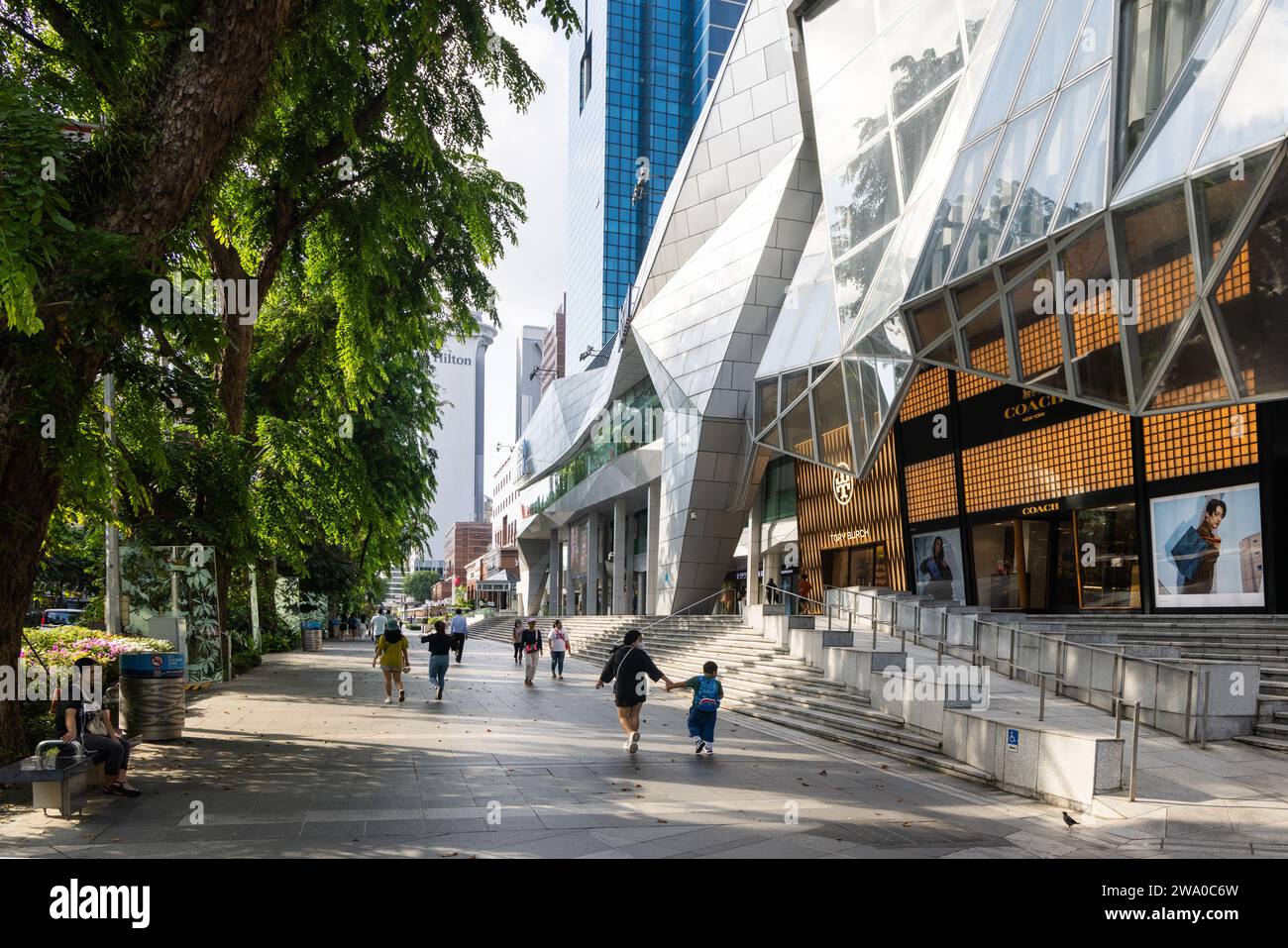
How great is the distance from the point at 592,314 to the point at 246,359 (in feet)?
283

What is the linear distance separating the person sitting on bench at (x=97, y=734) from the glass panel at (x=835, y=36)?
22364 mm

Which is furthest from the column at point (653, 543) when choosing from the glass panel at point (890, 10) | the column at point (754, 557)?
the glass panel at point (890, 10)

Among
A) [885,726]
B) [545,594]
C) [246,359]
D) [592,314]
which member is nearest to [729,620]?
[885,726]

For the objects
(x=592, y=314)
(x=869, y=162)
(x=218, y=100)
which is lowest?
(x=218, y=100)

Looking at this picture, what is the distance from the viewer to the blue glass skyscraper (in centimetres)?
9800

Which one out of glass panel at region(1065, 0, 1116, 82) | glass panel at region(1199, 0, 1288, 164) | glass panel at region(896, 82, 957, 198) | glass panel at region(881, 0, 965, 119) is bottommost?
glass panel at region(1199, 0, 1288, 164)

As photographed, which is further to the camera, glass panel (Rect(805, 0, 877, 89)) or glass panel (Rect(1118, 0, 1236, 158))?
glass panel (Rect(805, 0, 877, 89))

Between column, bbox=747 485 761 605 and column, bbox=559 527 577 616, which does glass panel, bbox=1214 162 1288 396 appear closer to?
column, bbox=747 485 761 605

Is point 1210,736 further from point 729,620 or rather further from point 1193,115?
point 729,620

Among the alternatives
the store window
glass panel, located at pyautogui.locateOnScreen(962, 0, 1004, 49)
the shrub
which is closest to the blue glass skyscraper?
the store window

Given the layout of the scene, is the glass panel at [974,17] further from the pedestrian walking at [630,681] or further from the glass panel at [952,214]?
the pedestrian walking at [630,681]

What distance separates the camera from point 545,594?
80.6 metres

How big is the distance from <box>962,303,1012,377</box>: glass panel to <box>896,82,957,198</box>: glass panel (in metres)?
4.70
